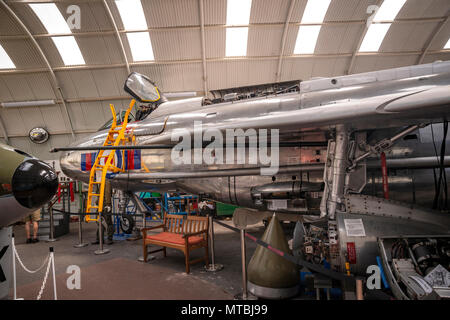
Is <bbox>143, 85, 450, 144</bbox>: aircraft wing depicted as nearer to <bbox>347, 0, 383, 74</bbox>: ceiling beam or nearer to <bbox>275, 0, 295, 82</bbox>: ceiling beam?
<bbox>275, 0, 295, 82</bbox>: ceiling beam

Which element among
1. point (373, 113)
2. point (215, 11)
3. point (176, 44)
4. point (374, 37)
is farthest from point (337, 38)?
point (373, 113)

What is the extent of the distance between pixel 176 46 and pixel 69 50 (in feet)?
16.9

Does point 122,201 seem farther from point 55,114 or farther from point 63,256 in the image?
point 55,114

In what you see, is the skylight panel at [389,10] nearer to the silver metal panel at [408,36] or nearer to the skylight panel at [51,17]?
the silver metal panel at [408,36]

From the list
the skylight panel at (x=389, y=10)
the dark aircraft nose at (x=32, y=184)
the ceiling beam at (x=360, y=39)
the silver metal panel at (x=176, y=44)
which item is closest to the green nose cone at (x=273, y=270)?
the dark aircraft nose at (x=32, y=184)

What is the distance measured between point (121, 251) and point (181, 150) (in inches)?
116

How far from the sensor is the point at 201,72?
13797 mm

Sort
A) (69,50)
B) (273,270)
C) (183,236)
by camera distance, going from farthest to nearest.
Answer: (69,50) < (183,236) < (273,270)

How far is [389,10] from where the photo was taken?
486 inches

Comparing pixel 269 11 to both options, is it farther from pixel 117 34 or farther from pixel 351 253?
pixel 351 253

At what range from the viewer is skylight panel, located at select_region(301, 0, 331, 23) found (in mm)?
11945

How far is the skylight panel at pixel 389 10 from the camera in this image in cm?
1204

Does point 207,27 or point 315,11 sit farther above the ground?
point 315,11

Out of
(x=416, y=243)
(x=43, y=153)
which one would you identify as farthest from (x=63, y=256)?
(x=43, y=153)
